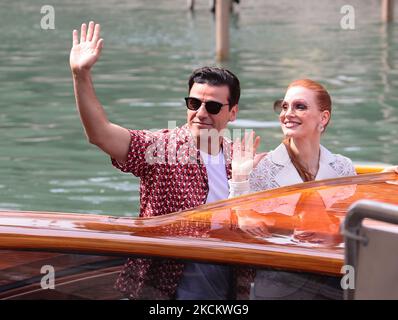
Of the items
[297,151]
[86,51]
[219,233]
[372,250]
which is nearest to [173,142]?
[86,51]

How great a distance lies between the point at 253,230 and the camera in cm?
286

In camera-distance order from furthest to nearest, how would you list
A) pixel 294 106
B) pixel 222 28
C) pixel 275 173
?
pixel 222 28
pixel 294 106
pixel 275 173

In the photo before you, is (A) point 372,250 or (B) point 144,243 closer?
(A) point 372,250

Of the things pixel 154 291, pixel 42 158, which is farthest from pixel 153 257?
pixel 42 158

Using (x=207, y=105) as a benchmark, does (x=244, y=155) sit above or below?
below

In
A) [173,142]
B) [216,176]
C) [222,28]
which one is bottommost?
[216,176]

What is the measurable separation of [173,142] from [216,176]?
20cm

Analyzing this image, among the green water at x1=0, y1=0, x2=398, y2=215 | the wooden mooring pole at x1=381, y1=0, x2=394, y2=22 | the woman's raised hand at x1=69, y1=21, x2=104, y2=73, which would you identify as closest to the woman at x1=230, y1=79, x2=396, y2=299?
the woman's raised hand at x1=69, y1=21, x2=104, y2=73

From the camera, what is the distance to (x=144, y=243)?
107 inches

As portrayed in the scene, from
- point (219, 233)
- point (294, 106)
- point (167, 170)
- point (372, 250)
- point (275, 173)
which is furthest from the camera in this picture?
point (294, 106)

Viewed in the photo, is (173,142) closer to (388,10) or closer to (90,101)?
(90,101)

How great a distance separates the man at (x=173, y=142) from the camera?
3.45 m

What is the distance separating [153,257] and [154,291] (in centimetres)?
13

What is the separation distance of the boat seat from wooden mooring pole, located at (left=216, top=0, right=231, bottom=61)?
12.7 metres
